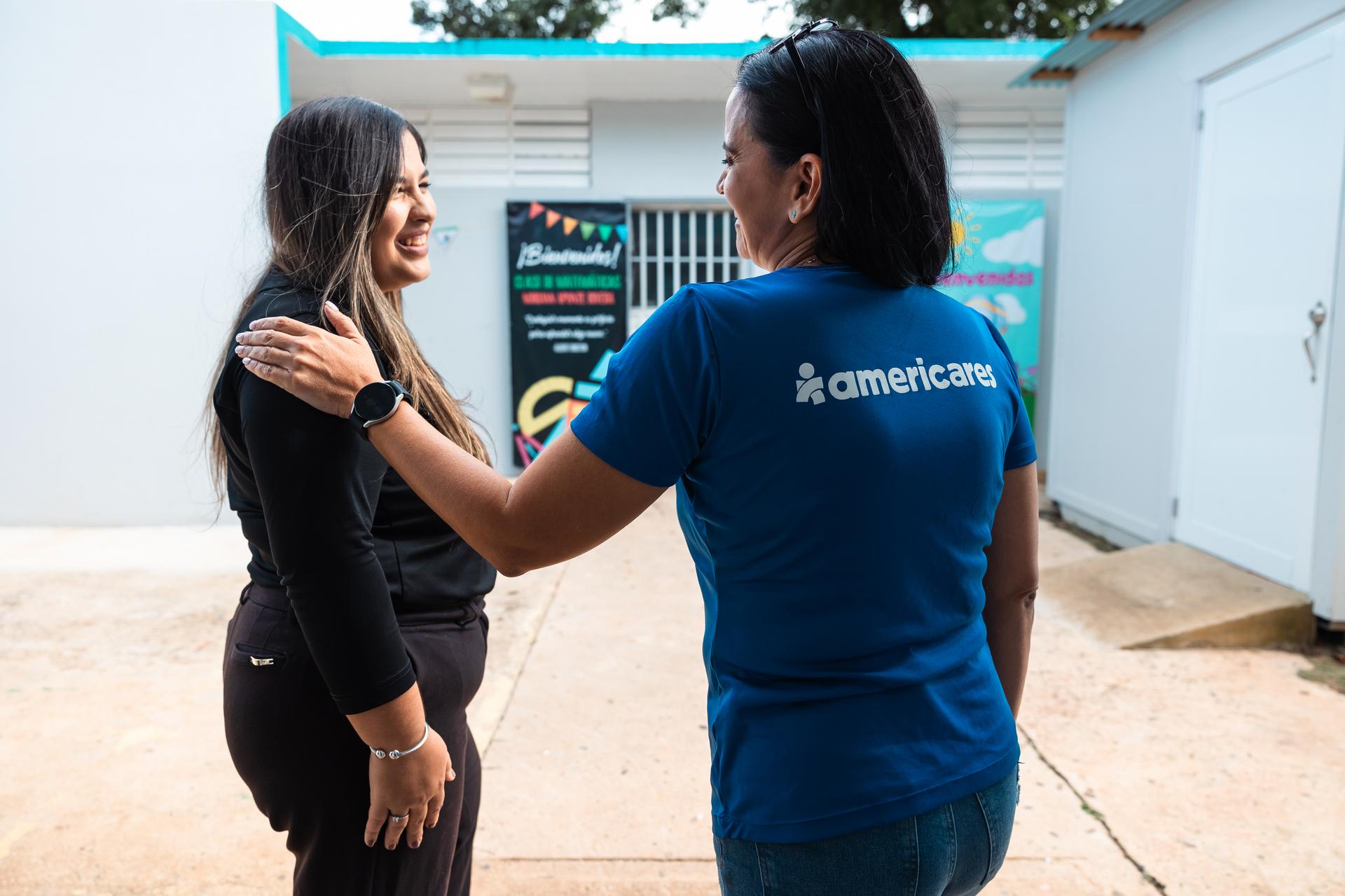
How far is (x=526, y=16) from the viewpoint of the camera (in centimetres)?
1798

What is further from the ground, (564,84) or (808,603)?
(564,84)

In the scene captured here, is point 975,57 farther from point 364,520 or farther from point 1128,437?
point 364,520

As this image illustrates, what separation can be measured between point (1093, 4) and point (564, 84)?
31.9 feet

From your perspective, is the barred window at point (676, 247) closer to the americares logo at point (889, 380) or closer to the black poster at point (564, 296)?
the black poster at point (564, 296)

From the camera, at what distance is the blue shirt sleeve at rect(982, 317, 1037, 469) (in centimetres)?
124

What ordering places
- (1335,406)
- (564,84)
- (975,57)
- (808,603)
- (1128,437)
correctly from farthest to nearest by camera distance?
(564,84) < (975,57) < (1128,437) < (1335,406) < (808,603)

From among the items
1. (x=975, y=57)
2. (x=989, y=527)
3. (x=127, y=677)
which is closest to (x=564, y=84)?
(x=975, y=57)

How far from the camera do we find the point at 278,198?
151cm

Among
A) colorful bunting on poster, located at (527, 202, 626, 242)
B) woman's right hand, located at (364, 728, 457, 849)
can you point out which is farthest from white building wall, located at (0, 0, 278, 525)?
woman's right hand, located at (364, 728, 457, 849)

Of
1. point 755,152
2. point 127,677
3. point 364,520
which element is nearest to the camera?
point 755,152

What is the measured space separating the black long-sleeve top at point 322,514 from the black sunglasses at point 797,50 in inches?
27.3

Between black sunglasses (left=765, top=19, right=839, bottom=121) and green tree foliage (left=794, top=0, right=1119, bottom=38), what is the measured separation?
14.0m

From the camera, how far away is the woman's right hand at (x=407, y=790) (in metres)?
1.39

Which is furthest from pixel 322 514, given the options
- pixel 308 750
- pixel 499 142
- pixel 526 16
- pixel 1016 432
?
pixel 526 16
